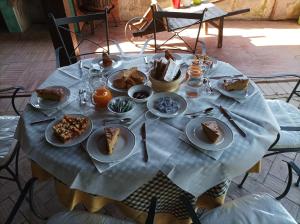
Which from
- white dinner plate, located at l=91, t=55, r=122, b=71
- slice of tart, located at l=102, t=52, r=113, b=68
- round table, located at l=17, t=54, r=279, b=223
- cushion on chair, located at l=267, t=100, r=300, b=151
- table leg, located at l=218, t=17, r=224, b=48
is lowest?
table leg, located at l=218, t=17, r=224, b=48

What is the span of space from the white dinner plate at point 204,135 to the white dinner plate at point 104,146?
279mm

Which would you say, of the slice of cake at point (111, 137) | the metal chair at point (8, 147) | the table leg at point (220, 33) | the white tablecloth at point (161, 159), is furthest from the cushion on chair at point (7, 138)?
the table leg at point (220, 33)

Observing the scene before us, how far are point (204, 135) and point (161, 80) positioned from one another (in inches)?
16.9

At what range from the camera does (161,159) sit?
1.04m

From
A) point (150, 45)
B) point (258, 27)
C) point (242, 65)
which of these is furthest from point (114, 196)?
point (258, 27)

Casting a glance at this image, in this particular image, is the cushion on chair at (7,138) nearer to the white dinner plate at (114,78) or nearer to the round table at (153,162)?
the round table at (153,162)

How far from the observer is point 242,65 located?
131 inches

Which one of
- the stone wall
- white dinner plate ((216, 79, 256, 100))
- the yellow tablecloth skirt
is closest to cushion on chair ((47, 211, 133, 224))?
the yellow tablecloth skirt

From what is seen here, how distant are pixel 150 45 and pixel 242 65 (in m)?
1.44

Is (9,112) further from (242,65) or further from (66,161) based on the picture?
(242,65)

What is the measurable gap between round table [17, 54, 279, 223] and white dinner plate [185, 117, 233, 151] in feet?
0.08

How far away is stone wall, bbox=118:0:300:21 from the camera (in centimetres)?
450

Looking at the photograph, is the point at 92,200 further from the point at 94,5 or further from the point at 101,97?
the point at 94,5

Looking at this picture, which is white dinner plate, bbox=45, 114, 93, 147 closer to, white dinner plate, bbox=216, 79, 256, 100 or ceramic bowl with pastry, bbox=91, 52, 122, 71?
ceramic bowl with pastry, bbox=91, 52, 122, 71
